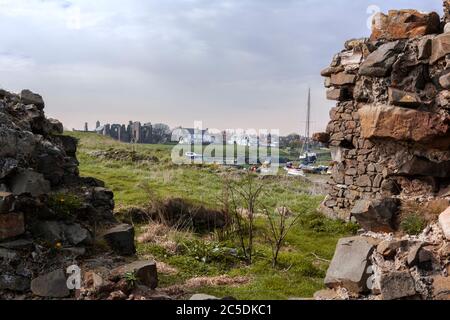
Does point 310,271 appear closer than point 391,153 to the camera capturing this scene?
Yes

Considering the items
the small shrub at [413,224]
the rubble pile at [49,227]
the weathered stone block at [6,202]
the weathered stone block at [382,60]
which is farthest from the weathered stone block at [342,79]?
the weathered stone block at [6,202]

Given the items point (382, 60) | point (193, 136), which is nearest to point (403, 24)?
point (382, 60)

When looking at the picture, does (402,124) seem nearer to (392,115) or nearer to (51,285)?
(392,115)

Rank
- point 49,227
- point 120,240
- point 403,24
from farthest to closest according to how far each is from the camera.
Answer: point 403,24 < point 120,240 < point 49,227

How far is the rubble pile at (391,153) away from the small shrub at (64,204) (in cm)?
343

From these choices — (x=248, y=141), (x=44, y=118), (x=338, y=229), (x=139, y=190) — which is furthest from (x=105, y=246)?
(x=248, y=141)

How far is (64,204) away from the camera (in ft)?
19.6

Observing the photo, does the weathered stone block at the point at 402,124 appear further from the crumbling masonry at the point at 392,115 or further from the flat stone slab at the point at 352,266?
the flat stone slab at the point at 352,266

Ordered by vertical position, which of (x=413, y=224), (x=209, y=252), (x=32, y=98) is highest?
(x=32, y=98)

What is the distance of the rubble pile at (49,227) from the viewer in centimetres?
494

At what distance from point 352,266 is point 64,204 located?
12.5ft

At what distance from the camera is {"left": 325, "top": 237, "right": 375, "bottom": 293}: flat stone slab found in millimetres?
4754

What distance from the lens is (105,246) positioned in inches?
238

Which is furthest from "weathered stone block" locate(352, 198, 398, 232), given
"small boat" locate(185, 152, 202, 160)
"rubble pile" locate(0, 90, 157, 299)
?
"small boat" locate(185, 152, 202, 160)
